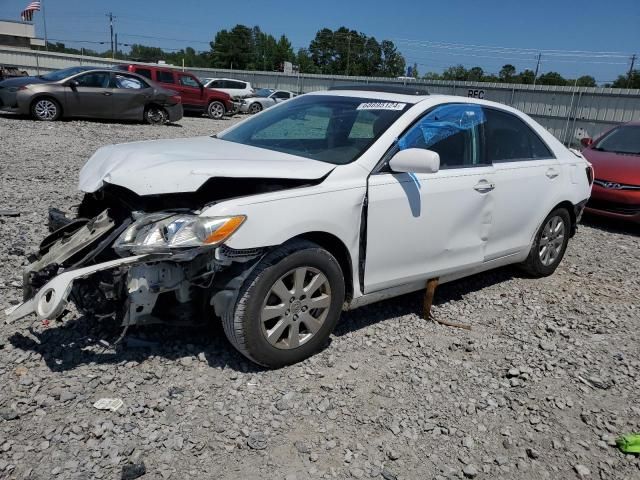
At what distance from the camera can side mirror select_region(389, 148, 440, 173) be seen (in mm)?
3385

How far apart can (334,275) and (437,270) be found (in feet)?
3.37

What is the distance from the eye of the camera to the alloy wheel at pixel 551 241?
5.20m

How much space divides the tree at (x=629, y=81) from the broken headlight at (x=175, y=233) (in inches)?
2600

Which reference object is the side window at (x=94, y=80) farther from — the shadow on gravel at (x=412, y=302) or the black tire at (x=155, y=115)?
the shadow on gravel at (x=412, y=302)

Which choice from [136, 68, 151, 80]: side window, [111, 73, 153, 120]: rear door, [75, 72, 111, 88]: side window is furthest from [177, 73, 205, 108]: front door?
[75, 72, 111, 88]: side window

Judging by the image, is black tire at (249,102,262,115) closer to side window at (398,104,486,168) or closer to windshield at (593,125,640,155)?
windshield at (593,125,640,155)

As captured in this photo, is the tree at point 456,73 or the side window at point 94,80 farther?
the tree at point 456,73

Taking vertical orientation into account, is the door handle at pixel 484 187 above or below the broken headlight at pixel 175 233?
above

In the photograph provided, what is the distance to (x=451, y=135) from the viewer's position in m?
4.11

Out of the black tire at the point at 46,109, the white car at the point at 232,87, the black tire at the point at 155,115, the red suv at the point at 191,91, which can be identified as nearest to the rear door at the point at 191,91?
the red suv at the point at 191,91

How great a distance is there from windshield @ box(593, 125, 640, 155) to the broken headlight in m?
7.43

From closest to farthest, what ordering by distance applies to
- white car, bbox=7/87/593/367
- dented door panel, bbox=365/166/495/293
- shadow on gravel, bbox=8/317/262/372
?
white car, bbox=7/87/593/367 < shadow on gravel, bbox=8/317/262/372 < dented door panel, bbox=365/166/495/293

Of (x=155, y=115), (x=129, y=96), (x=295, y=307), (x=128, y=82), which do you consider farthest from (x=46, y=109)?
(x=295, y=307)

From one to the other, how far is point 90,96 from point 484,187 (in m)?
12.7
